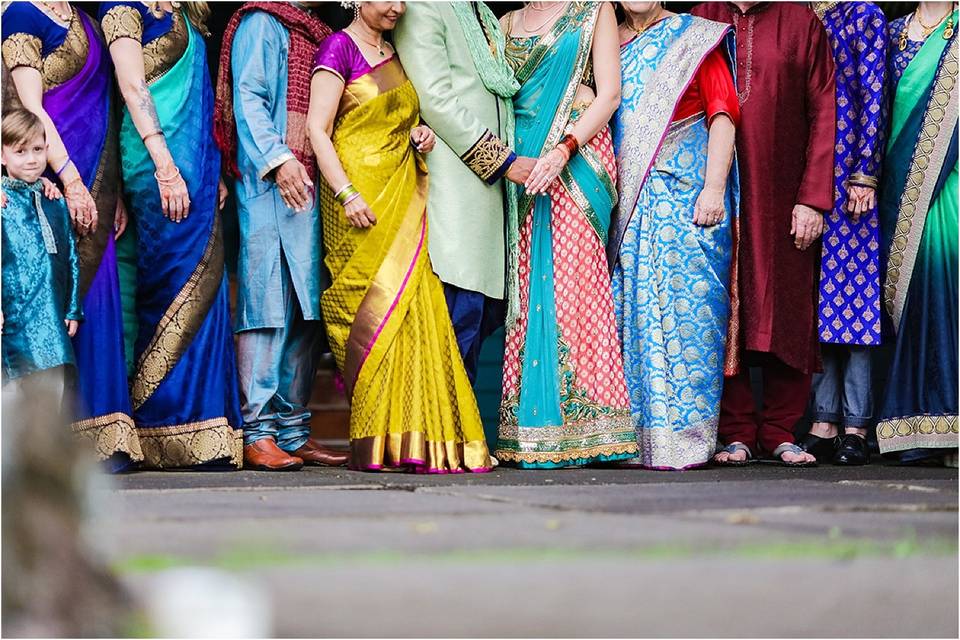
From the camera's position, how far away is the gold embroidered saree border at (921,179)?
4266mm

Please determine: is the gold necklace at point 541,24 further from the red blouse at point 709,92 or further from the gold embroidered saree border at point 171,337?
the gold embroidered saree border at point 171,337

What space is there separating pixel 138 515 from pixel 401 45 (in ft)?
6.91

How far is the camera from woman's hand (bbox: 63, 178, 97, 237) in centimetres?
379

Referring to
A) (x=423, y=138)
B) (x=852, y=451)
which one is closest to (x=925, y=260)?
(x=852, y=451)

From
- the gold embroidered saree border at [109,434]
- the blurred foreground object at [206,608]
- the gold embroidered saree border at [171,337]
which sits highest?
the gold embroidered saree border at [171,337]

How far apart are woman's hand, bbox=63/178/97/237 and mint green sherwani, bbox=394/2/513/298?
41.9 inches

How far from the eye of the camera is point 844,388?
4492mm

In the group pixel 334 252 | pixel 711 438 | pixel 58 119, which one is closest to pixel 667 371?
pixel 711 438

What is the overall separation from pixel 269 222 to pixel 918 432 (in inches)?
91.8

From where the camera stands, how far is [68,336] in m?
3.67

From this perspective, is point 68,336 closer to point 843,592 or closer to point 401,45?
point 401,45

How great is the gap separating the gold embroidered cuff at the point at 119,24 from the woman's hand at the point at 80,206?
49cm

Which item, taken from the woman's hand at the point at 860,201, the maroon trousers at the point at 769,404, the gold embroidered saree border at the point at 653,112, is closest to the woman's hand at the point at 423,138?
the gold embroidered saree border at the point at 653,112

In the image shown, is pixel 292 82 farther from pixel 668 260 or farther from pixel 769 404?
pixel 769 404
